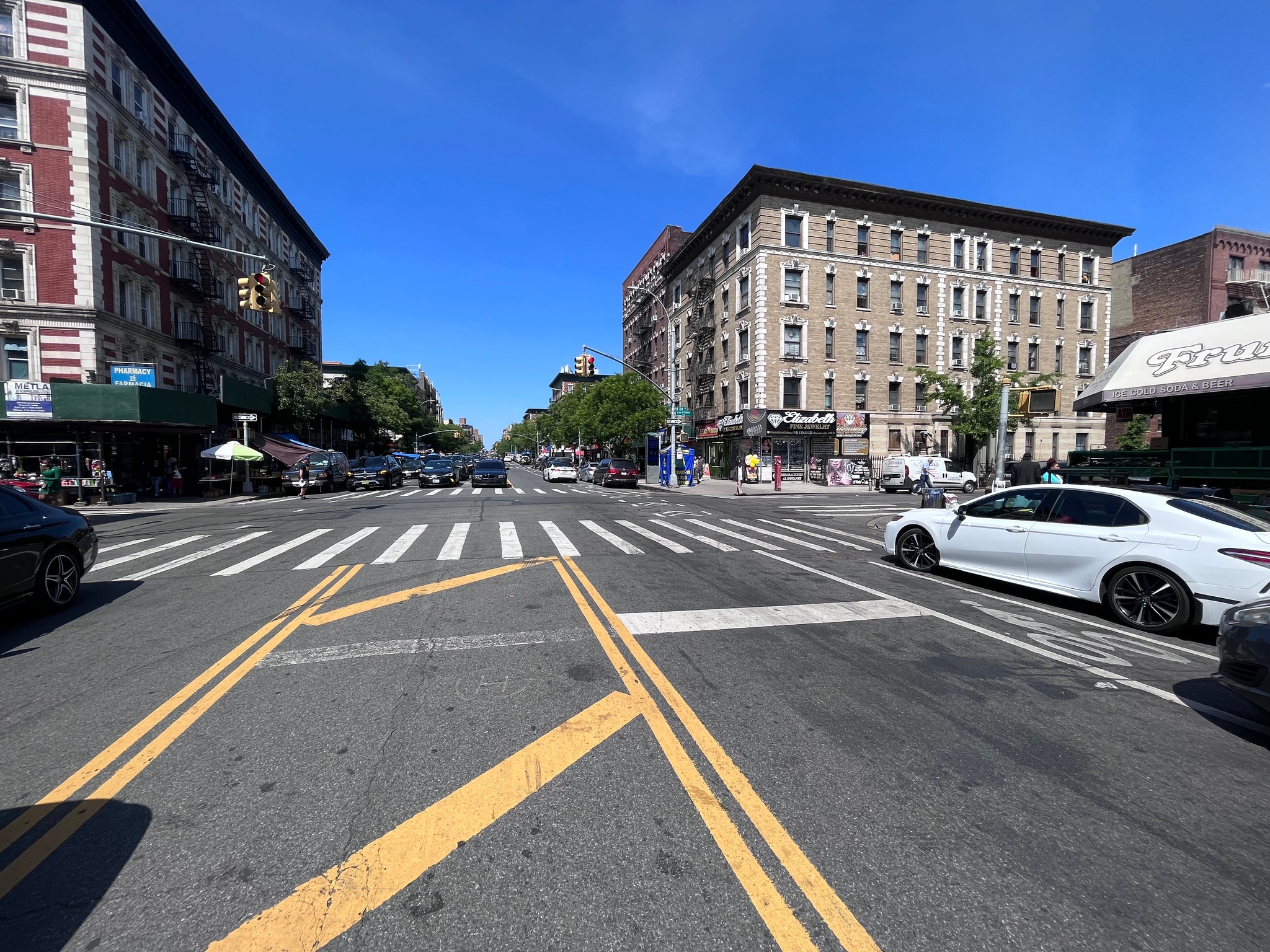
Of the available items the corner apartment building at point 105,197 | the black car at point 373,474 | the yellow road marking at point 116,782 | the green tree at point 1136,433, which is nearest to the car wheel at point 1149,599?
the yellow road marking at point 116,782

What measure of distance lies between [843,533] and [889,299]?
2977 centimetres

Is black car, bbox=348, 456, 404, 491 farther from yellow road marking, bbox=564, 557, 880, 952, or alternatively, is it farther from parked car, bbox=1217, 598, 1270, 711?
parked car, bbox=1217, 598, 1270, 711

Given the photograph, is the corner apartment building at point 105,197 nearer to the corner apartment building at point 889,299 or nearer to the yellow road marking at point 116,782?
the yellow road marking at point 116,782

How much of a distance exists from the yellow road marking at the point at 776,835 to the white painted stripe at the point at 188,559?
836 cm

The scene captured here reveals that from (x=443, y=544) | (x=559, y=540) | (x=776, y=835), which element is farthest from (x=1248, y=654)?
(x=443, y=544)

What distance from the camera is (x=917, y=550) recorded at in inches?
356

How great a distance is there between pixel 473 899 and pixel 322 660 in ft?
→ 10.9

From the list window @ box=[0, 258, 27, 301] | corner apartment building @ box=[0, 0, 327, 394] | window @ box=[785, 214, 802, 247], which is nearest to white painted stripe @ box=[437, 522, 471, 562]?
corner apartment building @ box=[0, 0, 327, 394]

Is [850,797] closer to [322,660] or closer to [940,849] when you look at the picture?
[940,849]

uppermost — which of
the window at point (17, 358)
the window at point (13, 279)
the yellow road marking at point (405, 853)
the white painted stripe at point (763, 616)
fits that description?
the window at point (13, 279)

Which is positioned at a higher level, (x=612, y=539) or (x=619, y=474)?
(x=619, y=474)

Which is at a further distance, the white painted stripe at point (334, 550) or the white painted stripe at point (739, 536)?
the white painted stripe at point (739, 536)

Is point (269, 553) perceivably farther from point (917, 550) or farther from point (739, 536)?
point (917, 550)

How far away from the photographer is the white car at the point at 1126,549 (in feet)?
18.1
